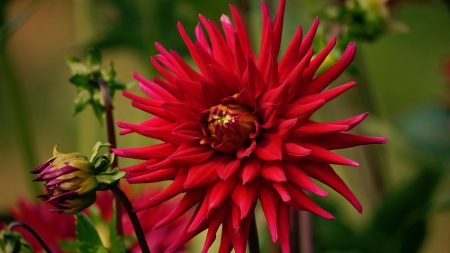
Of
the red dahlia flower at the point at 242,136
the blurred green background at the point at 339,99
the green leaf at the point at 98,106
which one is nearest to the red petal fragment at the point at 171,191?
the red dahlia flower at the point at 242,136

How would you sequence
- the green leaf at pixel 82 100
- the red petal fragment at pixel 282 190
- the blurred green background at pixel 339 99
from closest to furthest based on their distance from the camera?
the red petal fragment at pixel 282 190
the green leaf at pixel 82 100
the blurred green background at pixel 339 99

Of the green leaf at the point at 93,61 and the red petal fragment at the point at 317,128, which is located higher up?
the green leaf at the point at 93,61

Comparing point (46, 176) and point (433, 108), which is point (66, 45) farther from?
point (46, 176)

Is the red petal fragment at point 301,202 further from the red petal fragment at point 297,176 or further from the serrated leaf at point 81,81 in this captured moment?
the serrated leaf at point 81,81

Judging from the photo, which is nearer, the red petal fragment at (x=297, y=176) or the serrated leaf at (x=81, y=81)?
the red petal fragment at (x=297, y=176)

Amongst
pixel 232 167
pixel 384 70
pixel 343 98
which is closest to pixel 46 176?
pixel 232 167

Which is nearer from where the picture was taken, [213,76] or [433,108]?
[213,76]

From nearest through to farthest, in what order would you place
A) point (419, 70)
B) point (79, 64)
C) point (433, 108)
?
1. point (79, 64)
2. point (433, 108)
3. point (419, 70)
